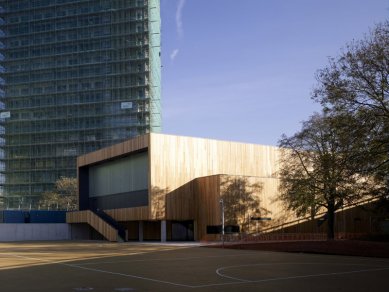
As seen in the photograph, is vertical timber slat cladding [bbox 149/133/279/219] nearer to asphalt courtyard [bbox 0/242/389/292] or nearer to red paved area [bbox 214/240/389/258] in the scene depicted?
red paved area [bbox 214/240/389/258]

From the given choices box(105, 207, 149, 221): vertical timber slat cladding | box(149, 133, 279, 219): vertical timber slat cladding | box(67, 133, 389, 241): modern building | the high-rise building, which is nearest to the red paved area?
box(67, 133, 389, 241): modern building

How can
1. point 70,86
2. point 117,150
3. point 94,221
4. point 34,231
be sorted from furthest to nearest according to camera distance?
1. point 70,86
2. point 34,231
3. point 94,221
4. point 117,150

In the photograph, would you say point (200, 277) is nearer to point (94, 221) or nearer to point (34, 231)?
point (94, 221)

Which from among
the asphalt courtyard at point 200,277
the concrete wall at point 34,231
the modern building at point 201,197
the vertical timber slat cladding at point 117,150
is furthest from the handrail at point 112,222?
the asphalt courtyard at point 200,277

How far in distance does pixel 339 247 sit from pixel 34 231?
2080 inches

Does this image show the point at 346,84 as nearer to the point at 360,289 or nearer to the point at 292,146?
the point at 360,289

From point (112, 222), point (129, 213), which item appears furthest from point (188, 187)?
point (112, 222)

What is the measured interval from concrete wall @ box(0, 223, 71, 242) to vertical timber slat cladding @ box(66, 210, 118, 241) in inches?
68.9

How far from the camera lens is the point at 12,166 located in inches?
5202

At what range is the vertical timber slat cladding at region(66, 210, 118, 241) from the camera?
63.5 m

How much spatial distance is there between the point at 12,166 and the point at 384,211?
10712 cm

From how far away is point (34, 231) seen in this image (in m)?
76.2

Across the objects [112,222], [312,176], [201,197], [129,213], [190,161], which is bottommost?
[112,222]

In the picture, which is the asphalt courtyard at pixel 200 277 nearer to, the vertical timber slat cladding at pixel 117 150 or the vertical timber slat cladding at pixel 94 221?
the vertical timber slat cladding at pixel 117 150
